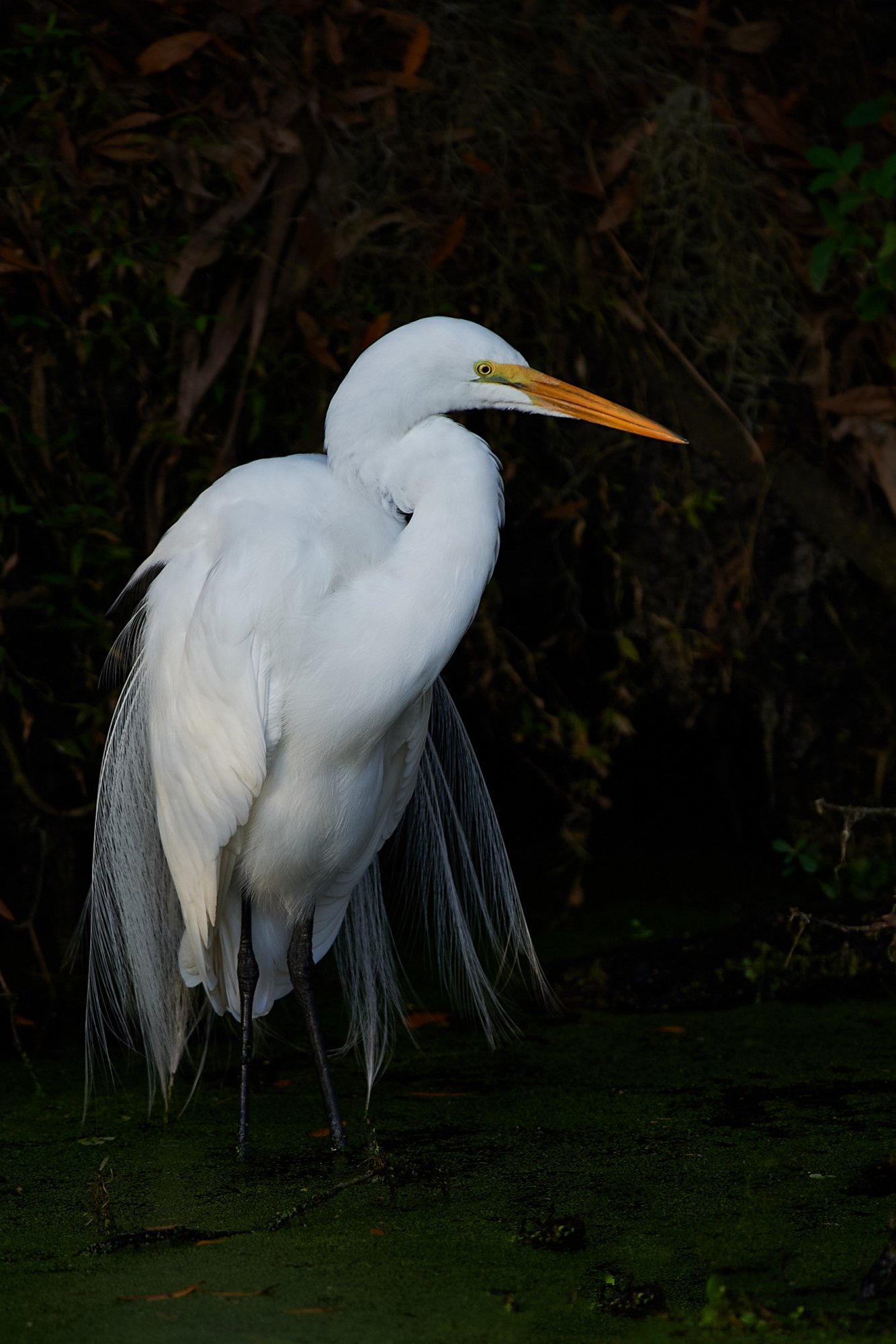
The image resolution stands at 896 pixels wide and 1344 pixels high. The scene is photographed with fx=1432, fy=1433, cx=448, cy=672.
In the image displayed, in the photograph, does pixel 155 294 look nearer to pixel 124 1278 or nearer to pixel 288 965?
pixel 288 965

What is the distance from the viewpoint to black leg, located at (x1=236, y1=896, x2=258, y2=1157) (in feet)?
6.86

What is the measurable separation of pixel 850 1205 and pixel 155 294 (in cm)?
208

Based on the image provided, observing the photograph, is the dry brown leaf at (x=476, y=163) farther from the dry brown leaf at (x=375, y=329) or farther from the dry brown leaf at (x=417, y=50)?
the dry brown leaf at (x=375, y=329)

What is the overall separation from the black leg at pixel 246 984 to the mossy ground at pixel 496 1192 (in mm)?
110

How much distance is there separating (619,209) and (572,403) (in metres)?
1.26

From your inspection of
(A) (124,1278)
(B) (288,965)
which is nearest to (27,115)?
(B) (288,965)

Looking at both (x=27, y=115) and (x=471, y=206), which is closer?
(x=27, y=115)

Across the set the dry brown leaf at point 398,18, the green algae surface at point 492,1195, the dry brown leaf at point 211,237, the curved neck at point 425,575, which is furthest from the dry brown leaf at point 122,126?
the green algae surface at point 492,1195

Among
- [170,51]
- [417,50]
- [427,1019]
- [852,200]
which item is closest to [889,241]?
[852,200]

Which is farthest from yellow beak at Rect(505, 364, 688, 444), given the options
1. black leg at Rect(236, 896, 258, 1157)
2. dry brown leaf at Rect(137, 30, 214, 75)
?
dry brown leaf at Rect(137, 30, 214, 75)

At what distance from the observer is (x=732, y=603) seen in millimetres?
3260

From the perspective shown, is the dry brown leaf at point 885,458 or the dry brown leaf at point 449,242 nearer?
the dry brown leaf at point 449,242

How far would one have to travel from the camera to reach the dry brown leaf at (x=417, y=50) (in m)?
2.91

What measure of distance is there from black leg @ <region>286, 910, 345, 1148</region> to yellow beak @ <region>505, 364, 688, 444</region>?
905 millimetres
